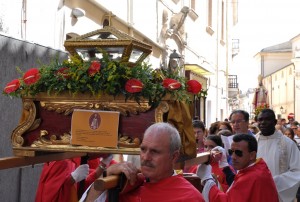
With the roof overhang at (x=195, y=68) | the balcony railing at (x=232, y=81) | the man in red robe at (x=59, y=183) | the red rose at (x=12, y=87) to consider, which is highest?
the balcony railing at (x=232, y=81)

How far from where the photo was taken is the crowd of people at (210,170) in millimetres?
3502

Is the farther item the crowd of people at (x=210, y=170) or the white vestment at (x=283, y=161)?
the white vestment at (x=283, y=161)

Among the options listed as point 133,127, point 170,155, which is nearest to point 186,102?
point 133,127

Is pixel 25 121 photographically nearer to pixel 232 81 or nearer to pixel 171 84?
pixel 171 84

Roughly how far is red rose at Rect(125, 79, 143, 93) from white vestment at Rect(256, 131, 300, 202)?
395cm

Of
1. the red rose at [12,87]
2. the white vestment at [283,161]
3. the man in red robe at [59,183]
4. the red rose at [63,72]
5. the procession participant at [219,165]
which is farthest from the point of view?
the white vestment at [283,161]

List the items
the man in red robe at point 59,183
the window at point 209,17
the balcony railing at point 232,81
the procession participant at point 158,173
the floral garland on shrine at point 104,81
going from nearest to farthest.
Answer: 1. the procession participant at point 158,173
2. the floral garland on shrine at point 104,81
3. the man in red robe at point 59,183
4. the window at point 209,17
5. the balcony railing at point 232,81

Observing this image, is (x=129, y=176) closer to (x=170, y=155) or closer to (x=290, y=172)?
(x=170, y=155)

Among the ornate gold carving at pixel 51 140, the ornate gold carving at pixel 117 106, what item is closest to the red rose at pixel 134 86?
the ornate gold carving at pixel 117 106

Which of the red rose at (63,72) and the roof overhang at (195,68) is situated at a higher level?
the roof overhang at (195,68)

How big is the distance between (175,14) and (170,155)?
56.2 feet

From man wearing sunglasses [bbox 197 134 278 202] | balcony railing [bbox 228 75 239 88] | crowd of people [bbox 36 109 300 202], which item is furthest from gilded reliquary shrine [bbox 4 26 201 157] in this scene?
balcony railing [bbox 228 75 239 88]

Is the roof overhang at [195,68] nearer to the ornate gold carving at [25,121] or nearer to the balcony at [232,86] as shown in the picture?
the balcony at [232,86]

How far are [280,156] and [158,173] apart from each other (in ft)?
15.3
